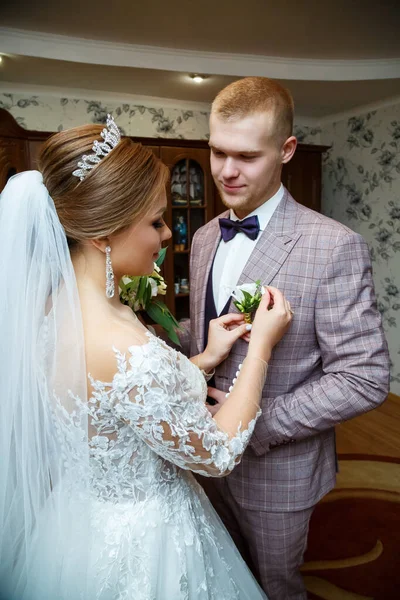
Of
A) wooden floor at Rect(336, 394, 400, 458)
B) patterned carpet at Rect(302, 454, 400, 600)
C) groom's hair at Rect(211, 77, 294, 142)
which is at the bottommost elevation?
patterned carpet at Rect(302, 454, 400, 600)

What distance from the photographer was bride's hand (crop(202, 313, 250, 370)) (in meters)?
1.25

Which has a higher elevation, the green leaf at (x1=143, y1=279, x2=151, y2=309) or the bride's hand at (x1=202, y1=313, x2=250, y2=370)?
the green leaf at (x1=143, y1=279, x2=151, y2=309)

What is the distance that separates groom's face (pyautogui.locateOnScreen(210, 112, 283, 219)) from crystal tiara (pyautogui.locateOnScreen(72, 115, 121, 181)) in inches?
14.6

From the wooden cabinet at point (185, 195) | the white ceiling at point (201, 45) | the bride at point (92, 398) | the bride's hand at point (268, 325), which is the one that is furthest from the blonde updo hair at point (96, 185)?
the wooden cabinet at point (185, 195)

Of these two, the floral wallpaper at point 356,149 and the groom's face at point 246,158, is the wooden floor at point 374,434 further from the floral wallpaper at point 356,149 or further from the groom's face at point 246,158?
the groom's face at point 246,158

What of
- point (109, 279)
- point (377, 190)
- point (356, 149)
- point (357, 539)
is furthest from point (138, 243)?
point (356, 149)

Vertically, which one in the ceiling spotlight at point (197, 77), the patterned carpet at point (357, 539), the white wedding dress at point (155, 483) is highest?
the ceiling spotlight at point (197, 77)

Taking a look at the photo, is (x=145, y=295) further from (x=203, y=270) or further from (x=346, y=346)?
(x=346, y=346)

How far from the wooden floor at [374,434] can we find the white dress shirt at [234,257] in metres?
2.24

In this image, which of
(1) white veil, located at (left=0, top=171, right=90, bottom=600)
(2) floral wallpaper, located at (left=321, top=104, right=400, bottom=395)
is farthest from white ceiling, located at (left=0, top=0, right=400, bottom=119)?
(1) white veil, located at (left=0, top=171, right=90, bottom=600)

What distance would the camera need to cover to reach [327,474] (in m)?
1.37

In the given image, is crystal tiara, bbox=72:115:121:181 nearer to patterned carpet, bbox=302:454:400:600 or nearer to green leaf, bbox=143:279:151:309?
green leaf, bbox=143:279:151:309

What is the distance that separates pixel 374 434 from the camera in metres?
3.46

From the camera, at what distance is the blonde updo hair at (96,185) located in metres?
0.98
